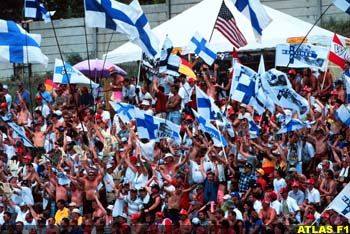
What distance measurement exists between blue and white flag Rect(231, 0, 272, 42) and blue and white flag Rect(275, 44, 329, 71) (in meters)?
0.58

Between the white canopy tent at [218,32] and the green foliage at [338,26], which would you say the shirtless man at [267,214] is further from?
the green foliage at [338,26]

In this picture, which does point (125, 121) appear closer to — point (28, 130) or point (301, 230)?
point (28, 130)

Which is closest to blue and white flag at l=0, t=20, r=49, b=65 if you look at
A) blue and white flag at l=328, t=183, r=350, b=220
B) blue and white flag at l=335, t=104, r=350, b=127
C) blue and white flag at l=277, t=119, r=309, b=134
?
blue and white flag at l=277, t=119, r=309, b=134

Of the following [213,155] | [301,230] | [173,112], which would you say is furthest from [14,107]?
[301,230]

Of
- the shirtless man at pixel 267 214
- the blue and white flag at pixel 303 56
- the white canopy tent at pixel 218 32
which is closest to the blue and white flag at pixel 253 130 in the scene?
the blue and white flag at pixel 303 56

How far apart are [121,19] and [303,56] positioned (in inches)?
170

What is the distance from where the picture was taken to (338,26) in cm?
3738

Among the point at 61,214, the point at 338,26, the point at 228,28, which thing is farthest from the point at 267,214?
the point at 338,26

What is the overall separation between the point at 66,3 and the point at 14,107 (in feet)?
51.5

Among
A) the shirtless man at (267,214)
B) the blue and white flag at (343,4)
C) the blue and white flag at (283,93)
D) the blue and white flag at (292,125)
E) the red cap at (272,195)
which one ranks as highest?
the blue and white flag at (343,4)

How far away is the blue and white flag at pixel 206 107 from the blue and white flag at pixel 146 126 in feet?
3.20

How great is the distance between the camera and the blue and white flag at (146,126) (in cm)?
2778

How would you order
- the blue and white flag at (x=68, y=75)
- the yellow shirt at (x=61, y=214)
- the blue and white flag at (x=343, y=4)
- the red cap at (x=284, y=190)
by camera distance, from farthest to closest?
the blue and white flag at (x=68, y=75), the yellow shirt at (x=61, y=214), the blue and white flag at (x=343, y=4), the red cap at (x=284, y=190)

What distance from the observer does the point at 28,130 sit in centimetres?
3192
